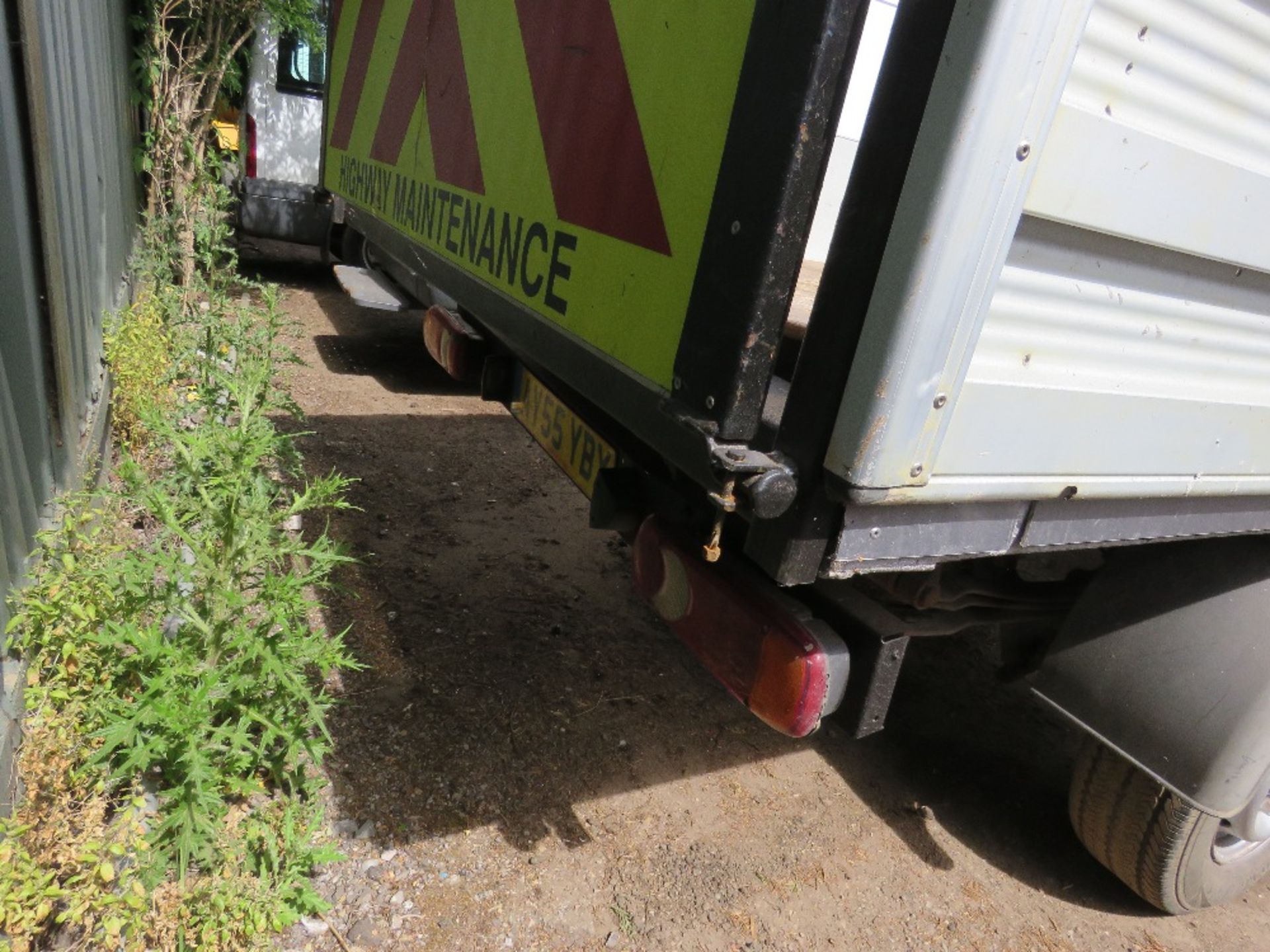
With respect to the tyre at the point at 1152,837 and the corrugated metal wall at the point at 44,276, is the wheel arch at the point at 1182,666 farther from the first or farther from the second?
the corrugated metal wall at the point at 44,276

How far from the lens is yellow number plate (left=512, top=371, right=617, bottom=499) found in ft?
6.74

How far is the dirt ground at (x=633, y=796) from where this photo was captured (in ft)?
6.54

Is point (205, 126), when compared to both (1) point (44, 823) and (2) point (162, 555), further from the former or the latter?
(1) point (44, 823)

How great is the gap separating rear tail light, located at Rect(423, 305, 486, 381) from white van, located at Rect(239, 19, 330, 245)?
4283 millimetres

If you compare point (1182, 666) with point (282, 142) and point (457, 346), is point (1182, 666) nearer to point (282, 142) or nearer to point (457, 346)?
point (457, 346)

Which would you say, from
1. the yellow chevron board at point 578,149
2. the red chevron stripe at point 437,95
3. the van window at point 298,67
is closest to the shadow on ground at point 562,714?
the yellow chevron board at point 578,149

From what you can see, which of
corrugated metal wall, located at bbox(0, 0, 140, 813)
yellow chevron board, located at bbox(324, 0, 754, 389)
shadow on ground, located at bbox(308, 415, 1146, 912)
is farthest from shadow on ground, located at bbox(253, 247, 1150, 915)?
yellow chevron board, located at bbox(324, 0, 754, 389)

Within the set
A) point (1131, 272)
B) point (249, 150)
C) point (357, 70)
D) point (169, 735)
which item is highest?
point (357, 70)

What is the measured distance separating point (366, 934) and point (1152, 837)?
1.99m

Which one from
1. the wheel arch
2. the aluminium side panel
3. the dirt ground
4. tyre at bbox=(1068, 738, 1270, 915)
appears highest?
the aluminium side panel

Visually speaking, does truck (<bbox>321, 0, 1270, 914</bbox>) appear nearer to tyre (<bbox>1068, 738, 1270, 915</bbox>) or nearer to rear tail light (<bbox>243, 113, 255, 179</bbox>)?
tyre (<bbox>1068, 738, 1270, 915</bbox>)

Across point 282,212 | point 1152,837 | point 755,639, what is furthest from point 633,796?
point 282,212

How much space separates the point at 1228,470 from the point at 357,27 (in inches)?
148

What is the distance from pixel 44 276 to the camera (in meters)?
2.43
